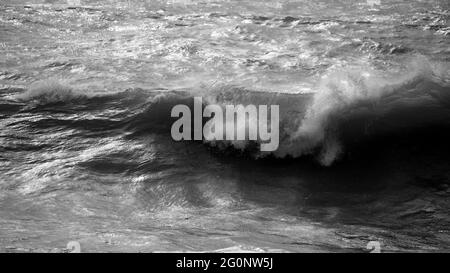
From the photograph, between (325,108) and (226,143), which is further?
(325,108)

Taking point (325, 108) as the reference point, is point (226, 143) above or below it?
below

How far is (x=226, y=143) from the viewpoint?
263 inches

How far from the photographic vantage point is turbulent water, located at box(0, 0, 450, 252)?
480 cm

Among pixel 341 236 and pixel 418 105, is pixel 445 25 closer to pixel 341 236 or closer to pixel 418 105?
pixel 418 105

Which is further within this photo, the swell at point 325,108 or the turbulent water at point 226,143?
the swell at point 325,108

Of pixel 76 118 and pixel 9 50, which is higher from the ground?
pixel 9 50

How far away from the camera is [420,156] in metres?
6.34

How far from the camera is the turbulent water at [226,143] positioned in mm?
4797

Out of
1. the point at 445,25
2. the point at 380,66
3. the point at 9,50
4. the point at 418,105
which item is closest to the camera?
the point at 418,105

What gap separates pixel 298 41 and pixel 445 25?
321 cm

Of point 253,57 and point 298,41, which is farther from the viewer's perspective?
point 298,41

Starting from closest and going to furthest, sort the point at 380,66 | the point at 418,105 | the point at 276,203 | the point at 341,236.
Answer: the point at 341,236 → the point at 276,203 → the point at 418,105 → the point at 380,66

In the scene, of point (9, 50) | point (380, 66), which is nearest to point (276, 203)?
point (380, 66)
